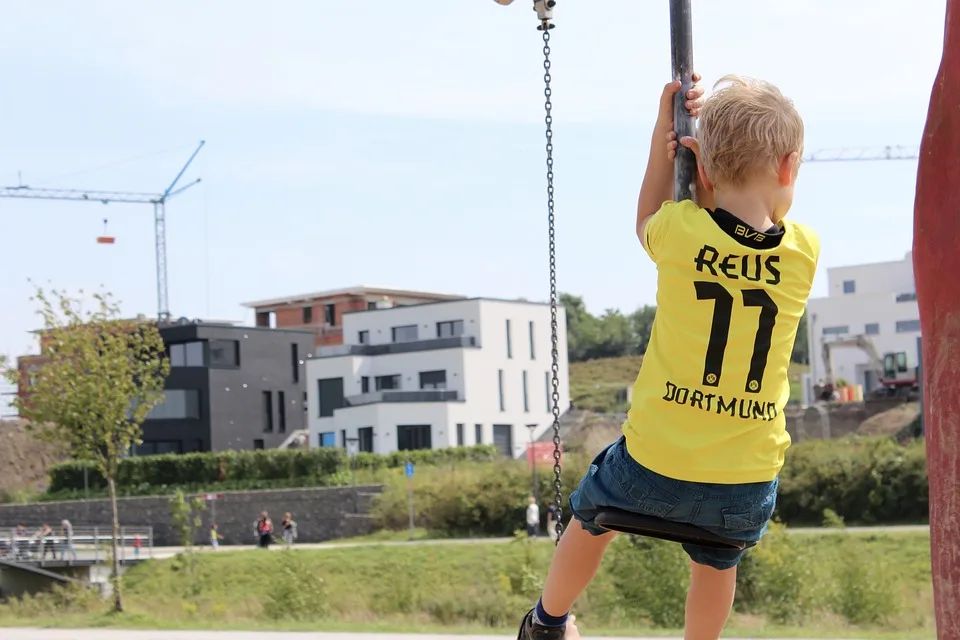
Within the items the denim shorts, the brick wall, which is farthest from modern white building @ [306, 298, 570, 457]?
the denim shorts

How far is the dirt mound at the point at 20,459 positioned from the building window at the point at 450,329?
68.6 feet

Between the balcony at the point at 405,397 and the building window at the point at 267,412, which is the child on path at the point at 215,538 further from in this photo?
the building window at the point at 267,412

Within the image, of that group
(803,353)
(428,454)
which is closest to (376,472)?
(428,454)

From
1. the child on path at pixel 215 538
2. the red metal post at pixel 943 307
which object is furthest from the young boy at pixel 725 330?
the child on path at pixel 215 538

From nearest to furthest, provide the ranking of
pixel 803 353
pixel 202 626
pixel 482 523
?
pixel 202 626, pixel 482 523, pixel 803 353

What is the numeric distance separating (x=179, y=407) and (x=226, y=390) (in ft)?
8.48

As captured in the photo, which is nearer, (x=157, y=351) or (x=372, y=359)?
(x=157, y=351)

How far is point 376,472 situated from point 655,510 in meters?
47.4

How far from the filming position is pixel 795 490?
3800 cm

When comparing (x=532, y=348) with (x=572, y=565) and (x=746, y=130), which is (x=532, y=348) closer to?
(x=572, y=565)

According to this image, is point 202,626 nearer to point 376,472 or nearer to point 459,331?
point 376,472

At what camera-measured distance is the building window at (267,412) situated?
2662 inches

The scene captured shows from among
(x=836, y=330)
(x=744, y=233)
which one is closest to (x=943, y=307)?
(x=744, y=233)

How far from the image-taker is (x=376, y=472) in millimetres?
50281
